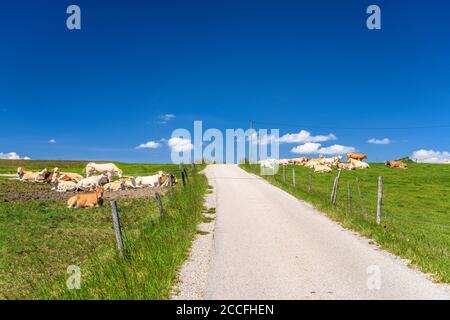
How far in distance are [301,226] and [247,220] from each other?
7.57 ft

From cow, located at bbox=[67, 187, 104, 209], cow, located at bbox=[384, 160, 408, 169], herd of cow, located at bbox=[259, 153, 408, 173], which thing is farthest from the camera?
cow, located at bbox=[384, 160, 408, 169]

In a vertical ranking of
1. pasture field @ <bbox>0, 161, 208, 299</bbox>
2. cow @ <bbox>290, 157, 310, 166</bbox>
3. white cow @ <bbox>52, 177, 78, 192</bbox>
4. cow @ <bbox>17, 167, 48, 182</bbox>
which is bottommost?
pasture field @ <bbox>0, 161, 208, 299</bbox>

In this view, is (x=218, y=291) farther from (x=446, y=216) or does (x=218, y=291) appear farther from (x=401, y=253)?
(x=446, y=216)

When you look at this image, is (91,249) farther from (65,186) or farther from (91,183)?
(91,183)

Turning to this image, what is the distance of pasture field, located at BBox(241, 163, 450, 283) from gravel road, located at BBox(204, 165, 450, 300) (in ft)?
1.82

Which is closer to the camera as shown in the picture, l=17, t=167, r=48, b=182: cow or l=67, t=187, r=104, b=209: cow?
l=67, t=187, r=104, b=209: cow

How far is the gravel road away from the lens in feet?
27.2

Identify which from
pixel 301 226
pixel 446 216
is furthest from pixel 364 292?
pixel 446 216

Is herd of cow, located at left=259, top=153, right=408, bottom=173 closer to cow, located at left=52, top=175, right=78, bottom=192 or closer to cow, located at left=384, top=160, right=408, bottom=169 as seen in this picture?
cow, located at left=384, top=160, right=408, bottom=169

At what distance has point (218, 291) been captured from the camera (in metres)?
8.33

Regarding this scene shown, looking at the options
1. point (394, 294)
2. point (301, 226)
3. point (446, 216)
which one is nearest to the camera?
point (394, 294)

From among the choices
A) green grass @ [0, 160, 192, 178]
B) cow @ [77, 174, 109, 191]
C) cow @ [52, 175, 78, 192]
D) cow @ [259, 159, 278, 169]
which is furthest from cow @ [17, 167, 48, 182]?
cow @ [259, 159, 278, 169]

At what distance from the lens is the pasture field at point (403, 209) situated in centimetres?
1193

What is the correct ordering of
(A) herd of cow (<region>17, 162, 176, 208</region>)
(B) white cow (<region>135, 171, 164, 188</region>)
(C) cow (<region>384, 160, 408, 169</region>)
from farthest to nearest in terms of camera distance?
(C) cow (<region>384, 160, 408, 169</region>), (B) white cow (<region>135, 171, 164, 188</region>), (A) herd of cow (<region>17, 162, 176, 208</region>)
